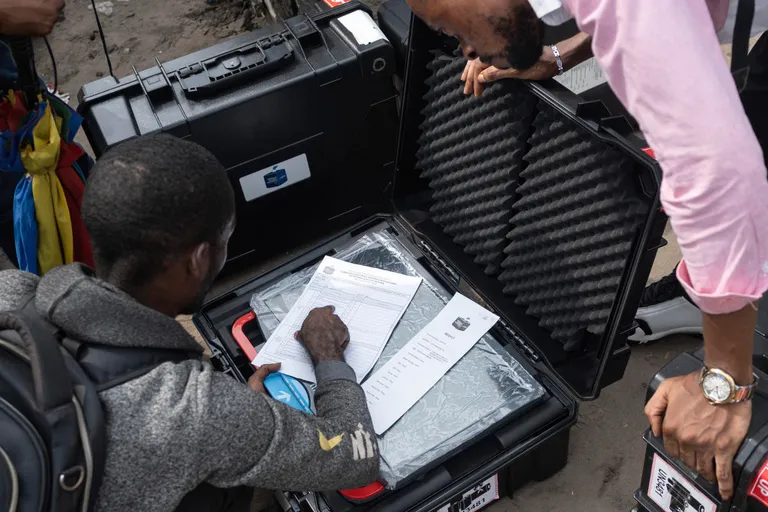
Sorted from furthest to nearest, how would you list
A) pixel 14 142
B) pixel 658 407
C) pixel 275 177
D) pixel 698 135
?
pixel 275 177 < pixel 14 142 < pixel 658 407 < pixel 698 135

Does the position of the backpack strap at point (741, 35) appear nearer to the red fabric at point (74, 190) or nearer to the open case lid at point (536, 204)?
the open case lid at point (536, 204)

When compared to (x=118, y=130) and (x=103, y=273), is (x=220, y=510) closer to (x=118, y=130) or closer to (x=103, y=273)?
(x=103, y=273)

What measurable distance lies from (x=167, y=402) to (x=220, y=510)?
15.6 inches

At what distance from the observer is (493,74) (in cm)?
150

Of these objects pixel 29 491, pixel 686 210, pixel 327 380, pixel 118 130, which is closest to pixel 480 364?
pixel 327 380

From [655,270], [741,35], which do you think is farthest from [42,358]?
[655,270]

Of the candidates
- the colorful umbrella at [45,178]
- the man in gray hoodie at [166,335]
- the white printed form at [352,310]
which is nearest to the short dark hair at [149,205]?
the man in gray hoodie at [166,335]

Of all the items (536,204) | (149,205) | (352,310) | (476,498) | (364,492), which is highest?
(149,205)

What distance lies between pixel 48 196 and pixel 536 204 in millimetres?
1343

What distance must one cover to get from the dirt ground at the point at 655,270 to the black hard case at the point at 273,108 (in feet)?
1.83

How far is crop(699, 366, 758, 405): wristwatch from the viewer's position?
3.50 ft

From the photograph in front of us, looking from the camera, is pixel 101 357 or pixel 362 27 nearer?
pixel 101 357

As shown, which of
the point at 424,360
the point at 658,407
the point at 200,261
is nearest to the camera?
the point at 658,407

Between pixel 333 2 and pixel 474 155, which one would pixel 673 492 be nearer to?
pixel 474 155
